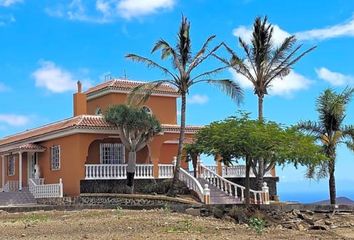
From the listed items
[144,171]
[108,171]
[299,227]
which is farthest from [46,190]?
[299,227]

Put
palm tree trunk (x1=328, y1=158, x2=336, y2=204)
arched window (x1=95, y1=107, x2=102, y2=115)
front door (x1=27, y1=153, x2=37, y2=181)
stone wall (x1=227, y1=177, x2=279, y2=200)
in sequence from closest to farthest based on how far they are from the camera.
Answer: palm tree trunk (x1=328, y1=158, x2=336, y2=204) < stone wall (x1=227, y1=177, x2=279, y2=200) < front door (x1=27, y1=153, x2=37, y2=181) < arched window (x1=95, y1=107, x2=102, y2=115)

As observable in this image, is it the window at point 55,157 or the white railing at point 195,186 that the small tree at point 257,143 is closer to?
the white railing at point 195,186

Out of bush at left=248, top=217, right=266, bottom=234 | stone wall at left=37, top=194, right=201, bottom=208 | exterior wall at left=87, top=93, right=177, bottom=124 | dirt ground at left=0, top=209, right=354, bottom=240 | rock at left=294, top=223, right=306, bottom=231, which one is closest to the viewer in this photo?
dirt ground at left=0, top=209, right=354, bottom=240

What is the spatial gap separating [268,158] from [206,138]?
290 centimetres

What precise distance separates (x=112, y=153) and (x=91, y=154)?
128 centimetres

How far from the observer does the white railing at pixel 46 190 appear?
105ft

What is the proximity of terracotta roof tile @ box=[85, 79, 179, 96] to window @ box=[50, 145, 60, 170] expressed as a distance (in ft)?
15.3

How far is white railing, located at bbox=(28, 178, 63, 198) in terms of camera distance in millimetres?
31906

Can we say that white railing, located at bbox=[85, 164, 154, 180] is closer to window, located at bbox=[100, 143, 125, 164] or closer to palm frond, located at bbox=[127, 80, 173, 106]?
window, located at bbox=[100, 143, 125, 164]

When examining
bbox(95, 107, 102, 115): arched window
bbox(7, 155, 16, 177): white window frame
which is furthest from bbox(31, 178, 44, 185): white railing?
bbox(95, 107, 102, 115): arched window

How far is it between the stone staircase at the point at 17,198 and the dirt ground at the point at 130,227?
1028cm

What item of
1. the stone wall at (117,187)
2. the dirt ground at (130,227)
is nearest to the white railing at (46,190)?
the stone wall at (117,187)

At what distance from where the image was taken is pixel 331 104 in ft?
101

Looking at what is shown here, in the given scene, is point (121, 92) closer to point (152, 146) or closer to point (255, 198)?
point (152, 146)
